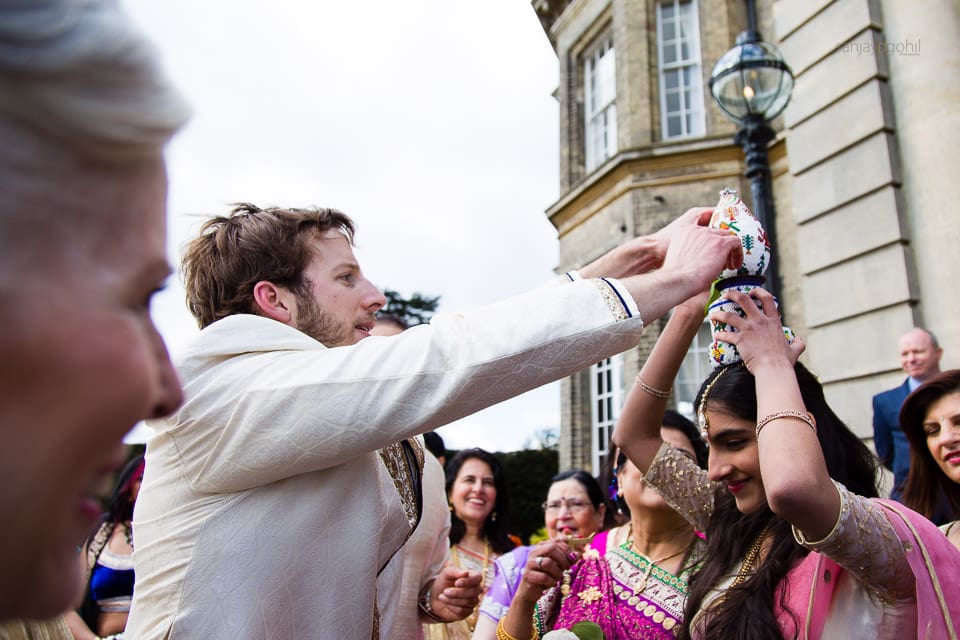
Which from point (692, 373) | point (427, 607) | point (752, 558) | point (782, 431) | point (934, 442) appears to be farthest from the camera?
point (692, 373)

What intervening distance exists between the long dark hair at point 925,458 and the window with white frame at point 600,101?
10467 millimetres

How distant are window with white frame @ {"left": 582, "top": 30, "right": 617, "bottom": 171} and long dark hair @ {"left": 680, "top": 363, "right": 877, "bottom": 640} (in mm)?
11105

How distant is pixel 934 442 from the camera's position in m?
2.89

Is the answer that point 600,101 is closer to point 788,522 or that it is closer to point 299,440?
point 788,522

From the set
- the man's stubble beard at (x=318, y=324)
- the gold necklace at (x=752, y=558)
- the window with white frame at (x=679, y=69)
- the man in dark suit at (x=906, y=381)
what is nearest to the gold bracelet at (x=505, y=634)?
the gold necklace at (x=752, y=558)

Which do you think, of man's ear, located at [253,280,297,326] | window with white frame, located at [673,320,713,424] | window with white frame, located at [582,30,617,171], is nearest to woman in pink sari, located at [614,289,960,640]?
man's ear, located at [253,280,297,326]

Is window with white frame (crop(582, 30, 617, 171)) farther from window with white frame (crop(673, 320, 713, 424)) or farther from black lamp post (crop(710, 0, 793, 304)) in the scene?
black lamp post (crop(710, 0, 793, 304))

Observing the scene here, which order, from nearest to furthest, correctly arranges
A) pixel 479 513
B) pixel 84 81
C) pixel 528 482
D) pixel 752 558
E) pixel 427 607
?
pixel 84 81
pixel 752 558
pixel 427 607
pixel 479 513
pixel 528 482

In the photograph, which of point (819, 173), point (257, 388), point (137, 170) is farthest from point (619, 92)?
point (137, 170)

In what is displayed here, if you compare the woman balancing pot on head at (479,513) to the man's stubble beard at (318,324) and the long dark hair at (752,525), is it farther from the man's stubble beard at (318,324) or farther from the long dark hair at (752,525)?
the man's stubble beard at (318,324)

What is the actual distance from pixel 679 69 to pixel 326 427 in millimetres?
12366

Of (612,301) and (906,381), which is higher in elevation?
(906,381)

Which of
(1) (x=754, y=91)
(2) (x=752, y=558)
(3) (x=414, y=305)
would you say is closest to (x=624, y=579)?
(2) (x=752, y=558)

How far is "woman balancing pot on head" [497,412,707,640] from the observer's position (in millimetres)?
2659
